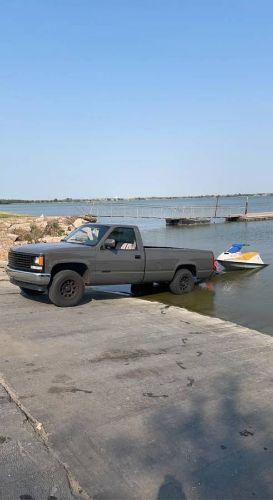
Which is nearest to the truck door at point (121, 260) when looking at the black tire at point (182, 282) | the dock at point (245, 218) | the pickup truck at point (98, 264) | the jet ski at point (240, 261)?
the pickup truck at point (98, 264)

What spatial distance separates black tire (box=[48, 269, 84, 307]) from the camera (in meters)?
9.22

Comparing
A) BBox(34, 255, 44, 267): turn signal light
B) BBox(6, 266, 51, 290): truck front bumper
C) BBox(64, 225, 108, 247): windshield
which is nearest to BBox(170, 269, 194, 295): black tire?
BBox(64, 225, 108, 247): windshield

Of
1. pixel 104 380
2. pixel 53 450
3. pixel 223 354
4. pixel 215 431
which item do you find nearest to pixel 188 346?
pixel 223 354

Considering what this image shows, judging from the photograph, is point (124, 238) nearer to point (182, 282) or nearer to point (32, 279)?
point (182, 282)

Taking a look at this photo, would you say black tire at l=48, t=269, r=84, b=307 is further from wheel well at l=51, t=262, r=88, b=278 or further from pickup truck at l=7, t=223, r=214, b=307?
wheel well at l=51, t=262, r=88, b=278

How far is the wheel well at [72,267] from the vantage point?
9.44 metres

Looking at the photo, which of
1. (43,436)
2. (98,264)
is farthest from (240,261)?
(43,436)

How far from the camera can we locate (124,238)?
10.7 metres

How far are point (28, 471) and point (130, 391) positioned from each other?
1.69 meters

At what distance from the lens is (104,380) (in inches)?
208

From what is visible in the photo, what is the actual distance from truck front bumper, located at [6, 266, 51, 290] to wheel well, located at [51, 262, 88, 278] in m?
0.31

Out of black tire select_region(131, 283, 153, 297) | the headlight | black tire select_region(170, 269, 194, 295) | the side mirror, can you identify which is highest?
the side mirror

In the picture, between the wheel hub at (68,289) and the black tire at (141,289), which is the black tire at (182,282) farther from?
the wheel hub at (68,289)

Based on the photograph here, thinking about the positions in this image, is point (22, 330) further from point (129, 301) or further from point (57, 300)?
point (129, 301)
